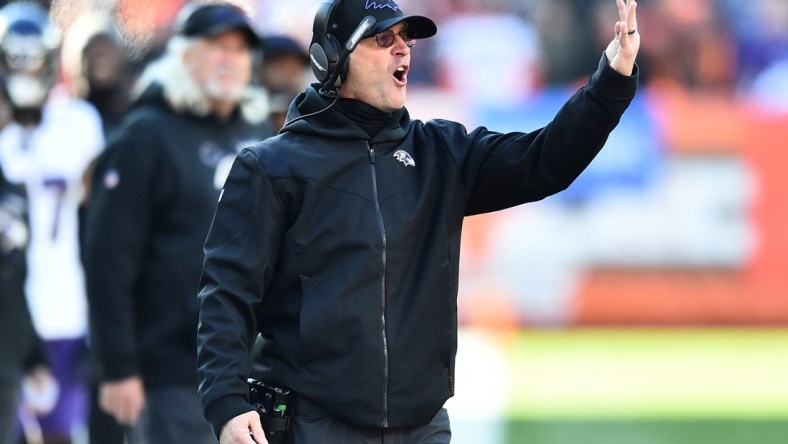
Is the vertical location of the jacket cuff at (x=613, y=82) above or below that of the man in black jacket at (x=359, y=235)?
above

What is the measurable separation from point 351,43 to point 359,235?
55cm

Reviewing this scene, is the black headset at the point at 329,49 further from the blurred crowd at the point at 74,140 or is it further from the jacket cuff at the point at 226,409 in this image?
the blurred crowd at the point at 74,140

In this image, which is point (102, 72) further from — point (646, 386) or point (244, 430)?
point (244, 430)

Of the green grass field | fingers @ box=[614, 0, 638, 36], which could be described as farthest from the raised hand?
the green grass field

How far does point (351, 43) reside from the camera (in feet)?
14.7

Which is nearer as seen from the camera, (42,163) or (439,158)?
(439,158)

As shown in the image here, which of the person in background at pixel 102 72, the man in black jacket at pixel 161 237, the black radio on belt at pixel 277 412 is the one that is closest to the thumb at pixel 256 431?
the black radio on belt at pixel 277 412

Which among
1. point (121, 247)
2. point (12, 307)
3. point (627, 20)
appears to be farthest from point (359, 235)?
point (12, 307)

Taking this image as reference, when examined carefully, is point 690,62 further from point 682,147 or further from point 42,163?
point 42,163

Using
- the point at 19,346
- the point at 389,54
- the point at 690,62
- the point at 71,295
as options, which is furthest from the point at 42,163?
the point at 690,62

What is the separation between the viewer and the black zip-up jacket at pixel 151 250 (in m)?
6.02

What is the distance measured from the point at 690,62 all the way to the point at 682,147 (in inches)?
50.7

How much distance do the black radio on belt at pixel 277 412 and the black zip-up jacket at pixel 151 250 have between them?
1.68m

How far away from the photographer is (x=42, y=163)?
8.20 meters
